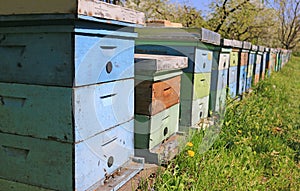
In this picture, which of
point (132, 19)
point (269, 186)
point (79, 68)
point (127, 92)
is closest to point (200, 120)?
point (269, 186)

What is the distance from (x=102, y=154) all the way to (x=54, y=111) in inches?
11.8

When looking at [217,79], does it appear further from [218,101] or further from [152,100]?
[152,100]

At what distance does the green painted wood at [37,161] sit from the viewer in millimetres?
1138

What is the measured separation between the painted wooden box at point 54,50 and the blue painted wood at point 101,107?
48 mm

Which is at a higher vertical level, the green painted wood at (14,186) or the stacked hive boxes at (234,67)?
the stacked hive boxes at (234,67)

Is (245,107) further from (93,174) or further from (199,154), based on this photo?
(93,174)

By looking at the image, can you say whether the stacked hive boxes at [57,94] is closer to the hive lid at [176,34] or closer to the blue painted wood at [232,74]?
the hive lid at [176,34]

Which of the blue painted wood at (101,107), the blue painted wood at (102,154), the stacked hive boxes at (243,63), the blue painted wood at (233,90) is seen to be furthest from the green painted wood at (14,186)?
the stacked hive boxes at (243,63)

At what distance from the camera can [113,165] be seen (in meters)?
1.41

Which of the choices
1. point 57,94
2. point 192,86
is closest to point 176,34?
point 192,86

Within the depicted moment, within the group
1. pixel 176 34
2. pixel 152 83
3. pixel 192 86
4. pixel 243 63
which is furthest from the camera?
pixel 243 63

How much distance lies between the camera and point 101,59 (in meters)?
1.22

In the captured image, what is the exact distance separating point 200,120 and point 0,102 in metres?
1.64

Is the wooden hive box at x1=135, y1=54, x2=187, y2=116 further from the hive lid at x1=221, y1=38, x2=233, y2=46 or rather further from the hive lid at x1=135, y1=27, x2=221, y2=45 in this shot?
the hive lid at x1=221, y1=38, x2=233, y2=46
